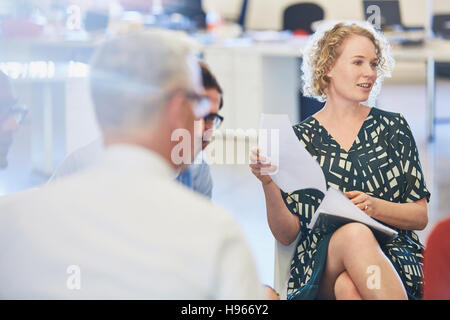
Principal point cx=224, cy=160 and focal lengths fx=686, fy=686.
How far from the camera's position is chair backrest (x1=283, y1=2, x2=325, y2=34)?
548 cm

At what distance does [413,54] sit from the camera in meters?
4.26

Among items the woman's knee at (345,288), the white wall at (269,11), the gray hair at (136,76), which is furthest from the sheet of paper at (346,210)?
the white wall at (269,11)

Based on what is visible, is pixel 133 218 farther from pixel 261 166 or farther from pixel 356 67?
pixel 356 67

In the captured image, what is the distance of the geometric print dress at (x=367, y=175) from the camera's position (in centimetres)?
150

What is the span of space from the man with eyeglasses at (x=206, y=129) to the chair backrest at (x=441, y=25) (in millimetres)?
3664

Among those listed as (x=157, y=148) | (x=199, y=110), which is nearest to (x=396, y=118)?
(x=199, y=110)

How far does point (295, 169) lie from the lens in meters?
1.44

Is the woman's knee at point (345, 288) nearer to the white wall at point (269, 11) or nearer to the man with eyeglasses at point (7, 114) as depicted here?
the man with eyeglasses at point (7, 114)

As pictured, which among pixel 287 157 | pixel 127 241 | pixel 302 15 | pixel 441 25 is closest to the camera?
pixel 127 241

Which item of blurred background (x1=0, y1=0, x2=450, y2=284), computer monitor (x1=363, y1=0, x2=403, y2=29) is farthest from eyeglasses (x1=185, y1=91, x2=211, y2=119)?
computer monitor (x1=363, y1=0, x2=403, y2=29)

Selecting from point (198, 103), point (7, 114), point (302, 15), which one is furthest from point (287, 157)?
point (302, 15)

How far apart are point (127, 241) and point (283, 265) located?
0.84 metres

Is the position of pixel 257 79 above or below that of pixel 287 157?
above

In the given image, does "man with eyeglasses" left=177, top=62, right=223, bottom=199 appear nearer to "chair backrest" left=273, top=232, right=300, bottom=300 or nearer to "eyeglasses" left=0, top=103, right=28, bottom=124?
"chair backrest" left=273, top=232, right=300, bottom=300
